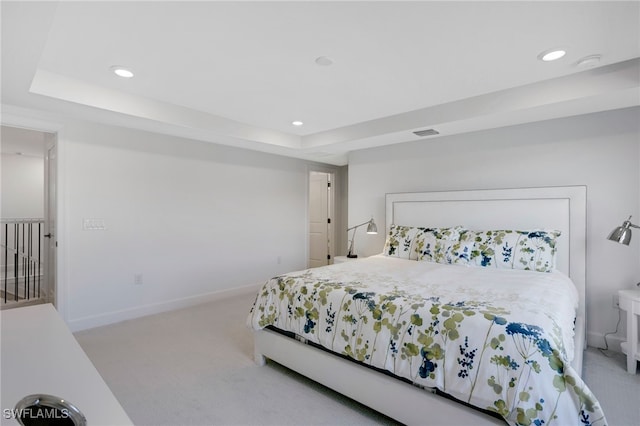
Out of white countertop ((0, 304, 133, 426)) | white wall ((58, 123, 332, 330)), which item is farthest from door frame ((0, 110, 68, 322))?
white countertop ((0, 304, 133, 426))

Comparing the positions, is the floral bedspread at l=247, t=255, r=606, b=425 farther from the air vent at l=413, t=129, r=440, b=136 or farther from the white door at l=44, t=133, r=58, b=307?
the white door at l=44, t=133, r=58, b=307

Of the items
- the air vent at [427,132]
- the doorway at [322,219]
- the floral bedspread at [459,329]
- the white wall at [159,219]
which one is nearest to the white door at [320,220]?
the doorway at [322,219]

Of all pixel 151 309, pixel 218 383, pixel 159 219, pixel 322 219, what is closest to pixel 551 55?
pixel 218 383

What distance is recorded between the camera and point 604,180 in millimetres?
2943

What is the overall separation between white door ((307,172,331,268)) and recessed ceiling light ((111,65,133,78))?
13.5 feet

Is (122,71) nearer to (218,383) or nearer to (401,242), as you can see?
(218,383)

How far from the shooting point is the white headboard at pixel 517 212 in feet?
9.96

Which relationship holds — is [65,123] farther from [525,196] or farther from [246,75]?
[525,196]

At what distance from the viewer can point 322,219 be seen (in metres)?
6.53

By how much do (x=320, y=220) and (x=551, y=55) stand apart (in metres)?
4.80

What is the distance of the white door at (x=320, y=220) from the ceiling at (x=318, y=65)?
9.55 ft

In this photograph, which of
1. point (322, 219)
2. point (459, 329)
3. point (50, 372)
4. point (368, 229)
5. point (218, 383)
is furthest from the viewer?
point (322, 219)

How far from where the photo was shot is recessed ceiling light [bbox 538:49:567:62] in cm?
213

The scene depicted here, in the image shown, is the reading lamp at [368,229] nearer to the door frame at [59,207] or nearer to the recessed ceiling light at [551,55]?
the recessed ceiling light at [551,55]
